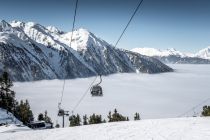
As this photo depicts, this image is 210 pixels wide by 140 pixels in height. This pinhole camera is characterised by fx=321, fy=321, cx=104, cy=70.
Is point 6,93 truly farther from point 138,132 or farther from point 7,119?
point 138,132

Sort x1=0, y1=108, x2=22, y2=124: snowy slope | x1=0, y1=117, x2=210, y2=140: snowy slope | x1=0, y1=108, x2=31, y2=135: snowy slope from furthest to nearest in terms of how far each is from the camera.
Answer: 1. x1=0, y1=108, x2=22, y2=124: snowy slope
2. x1=0, y1=108, x2=31, y2=135: snowy slope
3. x1=0, y1=117, x2=210, y2=140: snowy slope

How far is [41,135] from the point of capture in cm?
2245

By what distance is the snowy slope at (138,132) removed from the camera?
61.2 feet

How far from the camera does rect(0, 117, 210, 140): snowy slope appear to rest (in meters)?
18.7

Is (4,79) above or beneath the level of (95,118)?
above

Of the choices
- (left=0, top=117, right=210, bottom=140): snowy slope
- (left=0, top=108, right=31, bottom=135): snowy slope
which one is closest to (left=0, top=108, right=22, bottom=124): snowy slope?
(left=0, top=108, right=31, bottom=135): snowy slope

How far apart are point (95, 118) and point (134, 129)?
3386 inches

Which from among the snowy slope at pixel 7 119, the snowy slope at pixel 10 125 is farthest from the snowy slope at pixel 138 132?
the snowy slope at pixel 7 119

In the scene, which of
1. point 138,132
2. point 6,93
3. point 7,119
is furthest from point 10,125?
point 6,93

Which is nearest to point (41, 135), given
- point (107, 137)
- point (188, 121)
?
point (107, 137)

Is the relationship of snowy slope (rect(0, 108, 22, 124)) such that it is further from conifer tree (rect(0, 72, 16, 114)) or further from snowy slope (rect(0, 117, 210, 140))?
snowy slope (rect(0, 117, 210, 140))

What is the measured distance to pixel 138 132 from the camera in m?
20.4

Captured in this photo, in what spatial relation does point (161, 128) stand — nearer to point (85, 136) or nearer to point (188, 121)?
point (188, 121)

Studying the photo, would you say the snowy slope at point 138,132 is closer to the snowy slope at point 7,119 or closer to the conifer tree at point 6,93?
the snowy slope at point 7,119
